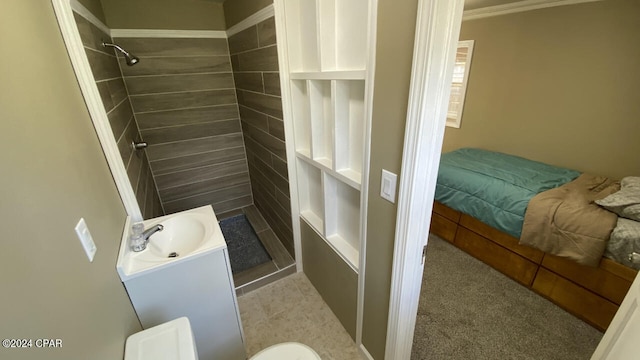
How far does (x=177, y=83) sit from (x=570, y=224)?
3.44 m

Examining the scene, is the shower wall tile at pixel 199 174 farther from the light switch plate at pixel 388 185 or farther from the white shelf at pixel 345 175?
the light switch plate at pixel 388 185

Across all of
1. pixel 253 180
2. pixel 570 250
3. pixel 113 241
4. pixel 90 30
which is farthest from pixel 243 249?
pixel 570 250

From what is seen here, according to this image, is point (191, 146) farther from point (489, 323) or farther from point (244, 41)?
point (489, 323)

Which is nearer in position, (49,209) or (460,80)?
(49,209)

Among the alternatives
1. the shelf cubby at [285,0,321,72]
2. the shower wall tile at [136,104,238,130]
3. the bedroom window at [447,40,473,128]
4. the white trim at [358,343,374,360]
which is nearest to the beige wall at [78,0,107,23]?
the shower wall tile at [136,104,238,130]

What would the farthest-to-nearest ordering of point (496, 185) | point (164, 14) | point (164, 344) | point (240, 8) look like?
1. point (164, 14)
2. point (496, 185)
3. point (240, 8)
4. point (164, 344)

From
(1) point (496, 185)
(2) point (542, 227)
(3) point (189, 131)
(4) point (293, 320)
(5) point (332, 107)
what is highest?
(5) point (332, 107)

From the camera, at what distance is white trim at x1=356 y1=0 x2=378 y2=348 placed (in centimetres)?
93

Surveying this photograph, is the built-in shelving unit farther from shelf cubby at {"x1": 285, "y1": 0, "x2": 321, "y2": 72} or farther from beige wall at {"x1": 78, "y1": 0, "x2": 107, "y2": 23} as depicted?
beige wall at {"x1": 78, "y1": 0, "x2": 107, "y2": 23}

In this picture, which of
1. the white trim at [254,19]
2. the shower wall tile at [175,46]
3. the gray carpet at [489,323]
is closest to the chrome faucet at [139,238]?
the white trim at [254,19]

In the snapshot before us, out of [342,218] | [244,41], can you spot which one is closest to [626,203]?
[342,218]

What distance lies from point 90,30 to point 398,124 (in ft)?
5.60

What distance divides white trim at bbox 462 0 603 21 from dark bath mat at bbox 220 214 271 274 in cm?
383

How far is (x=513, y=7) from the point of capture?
2.88 m
